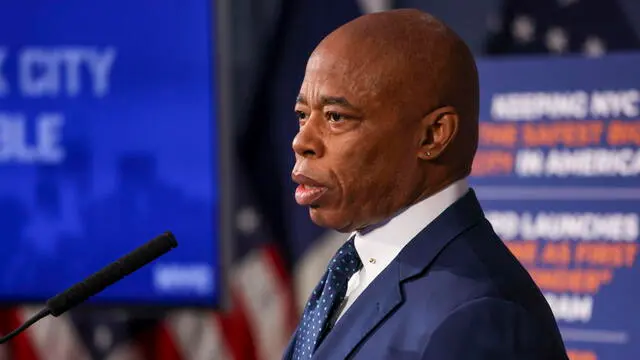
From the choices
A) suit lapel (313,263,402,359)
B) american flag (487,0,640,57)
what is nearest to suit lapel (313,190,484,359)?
suit lapel (313,263,402,359)

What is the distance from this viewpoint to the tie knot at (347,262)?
1.51m

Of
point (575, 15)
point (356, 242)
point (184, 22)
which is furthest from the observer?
point (184, 22)

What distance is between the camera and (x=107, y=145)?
369 centimetres

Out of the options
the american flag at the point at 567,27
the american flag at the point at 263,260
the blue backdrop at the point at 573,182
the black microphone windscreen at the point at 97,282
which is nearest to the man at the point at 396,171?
the black microphone windscreen at the point at 97,282

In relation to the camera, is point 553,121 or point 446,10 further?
point 446,10

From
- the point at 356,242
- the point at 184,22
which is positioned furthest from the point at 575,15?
the point at 356,242

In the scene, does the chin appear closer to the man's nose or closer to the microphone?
the man's nose

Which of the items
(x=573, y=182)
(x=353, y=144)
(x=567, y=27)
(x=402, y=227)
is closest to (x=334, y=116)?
(x=353, y=144)

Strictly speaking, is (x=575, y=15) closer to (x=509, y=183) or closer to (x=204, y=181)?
(x=509, y=183)

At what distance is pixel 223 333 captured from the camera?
3848 millimetres

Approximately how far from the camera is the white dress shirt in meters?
1.42

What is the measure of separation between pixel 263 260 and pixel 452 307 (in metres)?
2.49

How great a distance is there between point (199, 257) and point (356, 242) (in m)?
2.21

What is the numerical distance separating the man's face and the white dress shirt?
0.02m
